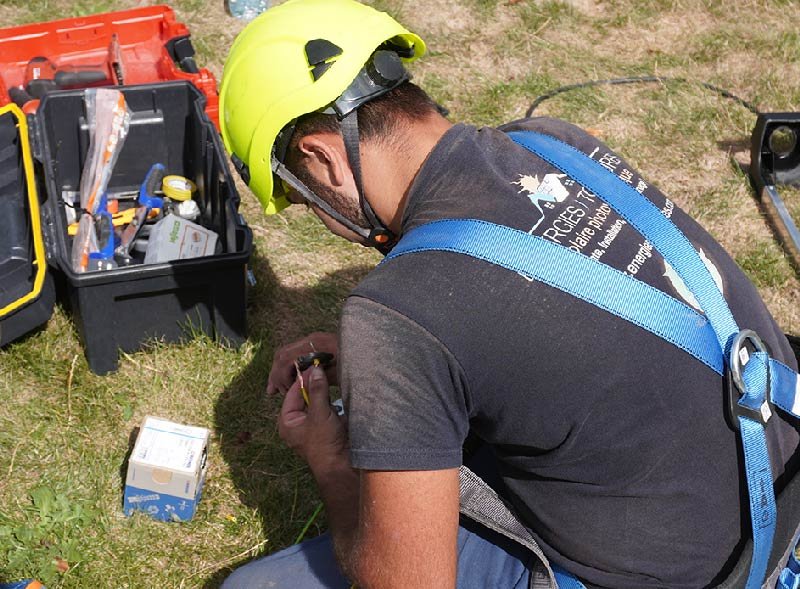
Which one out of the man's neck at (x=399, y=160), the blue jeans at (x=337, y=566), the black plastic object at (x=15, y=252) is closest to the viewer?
the man's neck at (x=399, y=160)

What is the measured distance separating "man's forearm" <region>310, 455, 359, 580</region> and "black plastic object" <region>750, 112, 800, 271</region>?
3.00 metres

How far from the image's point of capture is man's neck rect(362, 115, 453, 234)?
212 centimetres

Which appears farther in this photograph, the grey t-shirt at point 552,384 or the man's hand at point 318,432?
the man's hand at point 318,432

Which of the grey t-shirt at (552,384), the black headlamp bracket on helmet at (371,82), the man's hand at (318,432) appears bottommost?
the man's hand at (318,432)

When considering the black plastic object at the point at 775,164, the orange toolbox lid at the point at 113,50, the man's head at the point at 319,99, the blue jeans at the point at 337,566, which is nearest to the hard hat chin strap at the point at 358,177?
the man's head at the point at 319,99

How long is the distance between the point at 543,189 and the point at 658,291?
33 centimetres

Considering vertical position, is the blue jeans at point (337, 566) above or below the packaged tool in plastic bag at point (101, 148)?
below

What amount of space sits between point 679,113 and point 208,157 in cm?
278

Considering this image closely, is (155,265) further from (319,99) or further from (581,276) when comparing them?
(581,276)

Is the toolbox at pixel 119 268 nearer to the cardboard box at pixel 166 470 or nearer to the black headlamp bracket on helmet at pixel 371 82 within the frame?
the cardboard box at pixel 166 470

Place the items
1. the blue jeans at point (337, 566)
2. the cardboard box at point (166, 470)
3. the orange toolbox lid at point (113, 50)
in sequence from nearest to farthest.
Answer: the blue jeans at point (337, 566), the cardboard box at point (166, 470), the orange toolbox lid at point (113, 50)

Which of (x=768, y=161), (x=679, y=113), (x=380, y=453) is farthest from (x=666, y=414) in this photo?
(x=679, y=113)

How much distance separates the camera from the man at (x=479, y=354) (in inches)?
73.2

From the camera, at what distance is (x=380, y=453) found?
6.22ft
